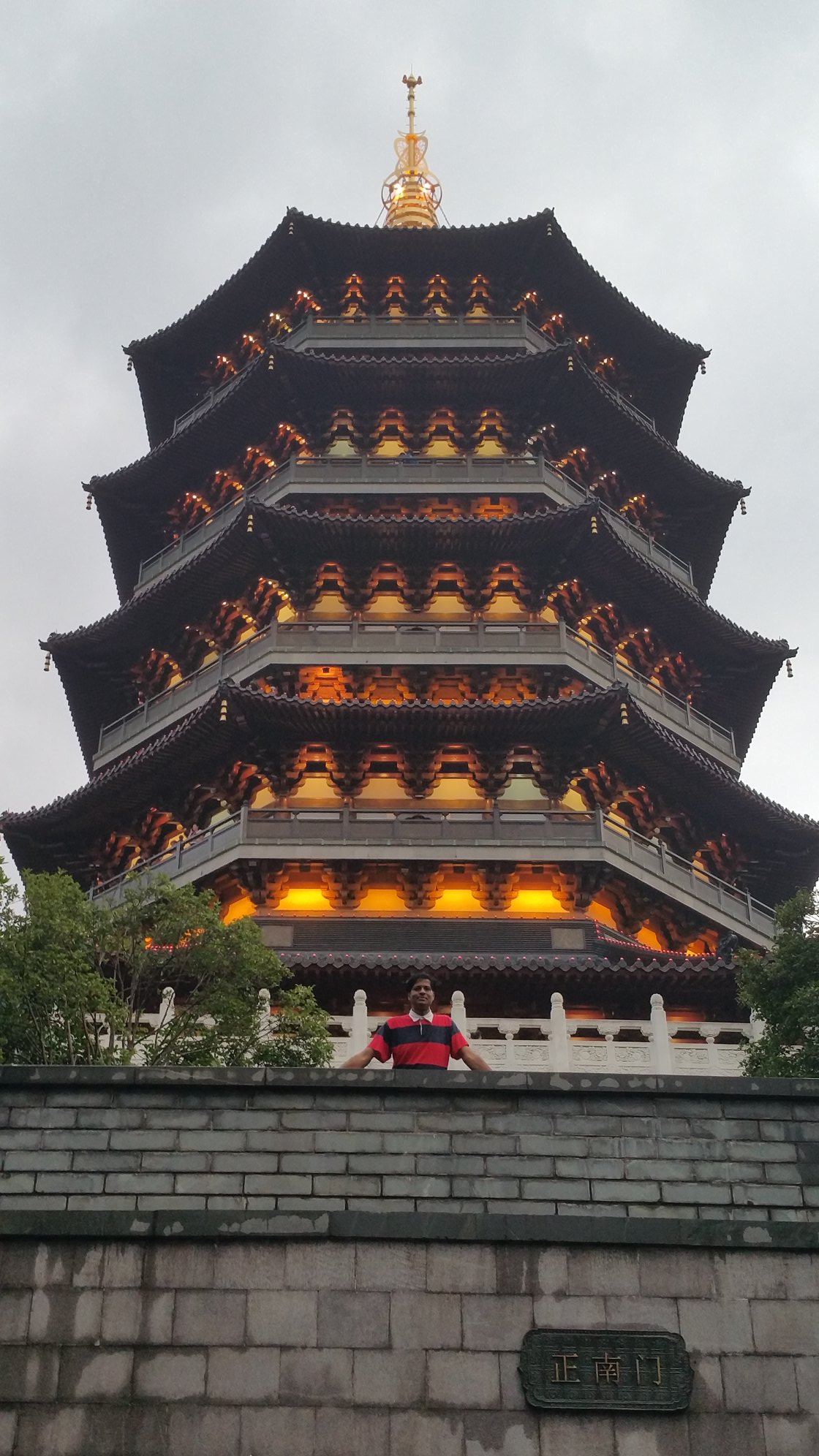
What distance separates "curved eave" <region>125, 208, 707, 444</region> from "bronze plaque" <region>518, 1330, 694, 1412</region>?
24710mm

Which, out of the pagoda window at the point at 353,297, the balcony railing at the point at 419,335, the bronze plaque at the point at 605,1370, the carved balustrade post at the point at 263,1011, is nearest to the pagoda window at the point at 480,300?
the balcony railing at the point at 419,335

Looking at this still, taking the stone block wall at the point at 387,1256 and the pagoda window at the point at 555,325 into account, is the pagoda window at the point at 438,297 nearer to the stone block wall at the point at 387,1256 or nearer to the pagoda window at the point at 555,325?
the pagoda window at the point at 555,325

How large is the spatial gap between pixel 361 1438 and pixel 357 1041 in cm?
898

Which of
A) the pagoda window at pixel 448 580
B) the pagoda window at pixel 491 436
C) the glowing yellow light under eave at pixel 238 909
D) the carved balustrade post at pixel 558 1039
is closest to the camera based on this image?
the carved balustrade post at pixel 558 1039

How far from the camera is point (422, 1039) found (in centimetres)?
921

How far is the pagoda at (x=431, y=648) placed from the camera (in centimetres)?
2244

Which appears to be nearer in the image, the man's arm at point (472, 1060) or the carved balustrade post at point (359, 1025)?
the man's arm at point (472, 1060)

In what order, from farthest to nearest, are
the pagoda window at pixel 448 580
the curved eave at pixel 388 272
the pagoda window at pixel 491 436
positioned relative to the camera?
the curved eave at pixel 388 272 → the pagoda window at pixel 491 436 → the pagoda window at pixel 448 580

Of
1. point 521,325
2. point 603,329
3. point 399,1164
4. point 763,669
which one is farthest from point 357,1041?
point 603,329

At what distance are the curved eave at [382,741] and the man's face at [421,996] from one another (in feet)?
45.5

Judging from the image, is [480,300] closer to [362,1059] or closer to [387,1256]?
[362,1059]

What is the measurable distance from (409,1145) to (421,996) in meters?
0.79

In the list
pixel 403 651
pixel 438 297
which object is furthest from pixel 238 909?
pixel 438 297

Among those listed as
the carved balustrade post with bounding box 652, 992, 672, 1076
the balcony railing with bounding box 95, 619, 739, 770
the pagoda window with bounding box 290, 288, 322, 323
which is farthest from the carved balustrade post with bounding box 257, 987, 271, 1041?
the pagoda window with bounding box 290, 288, 322, 323
